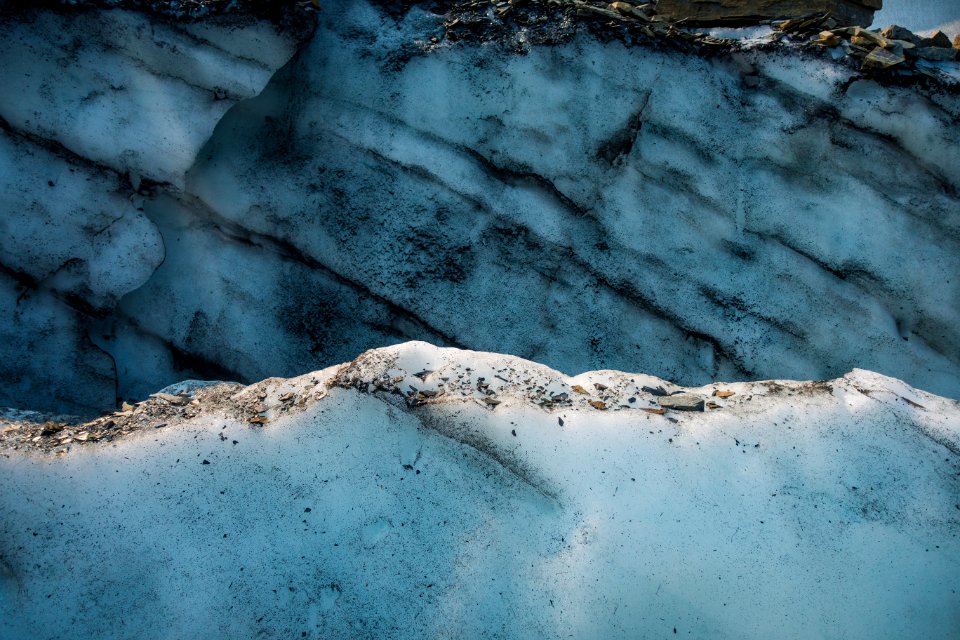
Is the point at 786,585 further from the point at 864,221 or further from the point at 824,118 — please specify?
the point at 824,118

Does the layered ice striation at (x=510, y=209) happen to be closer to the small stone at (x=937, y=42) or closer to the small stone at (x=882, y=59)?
the small stone at (x=882, y=59)

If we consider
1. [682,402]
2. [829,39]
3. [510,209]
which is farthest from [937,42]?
[682,402]

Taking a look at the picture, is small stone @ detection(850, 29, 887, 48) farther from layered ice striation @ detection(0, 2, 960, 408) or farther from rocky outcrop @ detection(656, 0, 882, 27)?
rocky outcrop @ detection(656, 0, 882, 27)

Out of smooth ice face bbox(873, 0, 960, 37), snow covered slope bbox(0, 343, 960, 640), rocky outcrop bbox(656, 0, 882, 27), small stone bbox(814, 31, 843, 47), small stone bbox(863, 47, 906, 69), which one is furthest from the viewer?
smooth ice face bbox(873, 0, 960, 37)

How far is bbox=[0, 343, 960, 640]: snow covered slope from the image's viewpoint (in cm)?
179

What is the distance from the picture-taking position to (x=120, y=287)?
11.1 ft

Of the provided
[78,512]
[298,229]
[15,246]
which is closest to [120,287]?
[15,246]

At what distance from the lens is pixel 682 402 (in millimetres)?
2119

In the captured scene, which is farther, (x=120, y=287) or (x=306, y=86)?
(x=306, y=86)

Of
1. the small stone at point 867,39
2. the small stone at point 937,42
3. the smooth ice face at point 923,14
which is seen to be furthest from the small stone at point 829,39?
the smooth ice face at point 923,14

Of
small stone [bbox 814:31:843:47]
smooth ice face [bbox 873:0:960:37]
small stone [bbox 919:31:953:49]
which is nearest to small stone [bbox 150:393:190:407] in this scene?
small stone [bbox 814:31:843:47]

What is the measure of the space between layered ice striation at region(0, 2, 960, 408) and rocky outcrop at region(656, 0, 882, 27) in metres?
0.28

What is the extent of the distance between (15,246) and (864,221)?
383 centimetres

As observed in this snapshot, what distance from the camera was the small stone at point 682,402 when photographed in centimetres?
210
